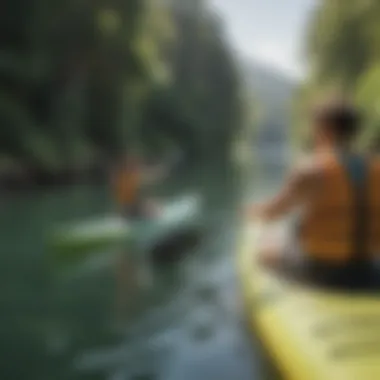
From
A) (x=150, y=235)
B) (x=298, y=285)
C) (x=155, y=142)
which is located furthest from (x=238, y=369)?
(x=155, y=142)

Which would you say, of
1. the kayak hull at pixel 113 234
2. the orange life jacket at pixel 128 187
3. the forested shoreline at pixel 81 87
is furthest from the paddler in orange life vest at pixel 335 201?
the forested shoreline at pixel 81 87

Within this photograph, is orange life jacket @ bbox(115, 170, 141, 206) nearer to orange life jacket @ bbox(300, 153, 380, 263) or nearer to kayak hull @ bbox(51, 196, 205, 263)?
kayak hull @ bbox(51, 196, 205, 263)

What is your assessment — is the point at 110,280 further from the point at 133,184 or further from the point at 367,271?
the point at 367,271

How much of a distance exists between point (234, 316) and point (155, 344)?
523mm

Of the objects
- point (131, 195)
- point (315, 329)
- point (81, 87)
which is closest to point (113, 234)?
point (131, 195)

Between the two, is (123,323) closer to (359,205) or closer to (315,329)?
(359,205)

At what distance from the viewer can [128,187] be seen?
236 inches

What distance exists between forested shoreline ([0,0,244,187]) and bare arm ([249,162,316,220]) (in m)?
9.64

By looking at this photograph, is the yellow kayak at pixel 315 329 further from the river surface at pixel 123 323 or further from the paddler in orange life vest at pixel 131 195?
the paddler in orange life vest at pixel 131 195

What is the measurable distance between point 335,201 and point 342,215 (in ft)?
0.18

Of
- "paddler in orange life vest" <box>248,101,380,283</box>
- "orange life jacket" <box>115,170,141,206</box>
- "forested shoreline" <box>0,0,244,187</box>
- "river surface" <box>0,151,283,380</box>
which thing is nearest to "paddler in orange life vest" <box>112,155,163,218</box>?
"orange life jacket" <box>115,170,141,206</box>

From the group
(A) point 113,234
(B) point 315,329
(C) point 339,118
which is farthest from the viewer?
(A) point 113,234

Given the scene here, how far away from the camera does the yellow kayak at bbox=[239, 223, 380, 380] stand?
7.40 ft

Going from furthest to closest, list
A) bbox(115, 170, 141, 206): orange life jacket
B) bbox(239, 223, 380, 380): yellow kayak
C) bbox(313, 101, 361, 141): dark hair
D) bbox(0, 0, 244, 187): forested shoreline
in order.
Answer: bbox(0, 0, 244, 187): forested shoreline, bbox(115, 170, 141, 206): orange life jacket, bbox(313, 101, 361, 141): dark hair, bbox(239, 223, 380, 380): yellow kayak
